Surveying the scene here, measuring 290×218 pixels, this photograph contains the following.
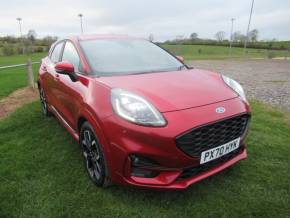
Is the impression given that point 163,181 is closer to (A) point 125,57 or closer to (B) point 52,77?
(A) point 125,57

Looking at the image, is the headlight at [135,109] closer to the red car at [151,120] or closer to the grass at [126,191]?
the red car at [151,120]

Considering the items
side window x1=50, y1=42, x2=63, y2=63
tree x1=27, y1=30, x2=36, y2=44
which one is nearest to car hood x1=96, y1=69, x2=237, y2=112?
side window x1=50, y1=42, x2=63, y2=63

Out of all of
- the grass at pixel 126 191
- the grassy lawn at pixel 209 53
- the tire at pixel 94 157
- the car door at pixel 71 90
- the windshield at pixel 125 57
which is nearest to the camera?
the grass at pixel 126 191

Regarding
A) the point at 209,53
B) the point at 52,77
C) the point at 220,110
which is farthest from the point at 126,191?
the point at 209,53

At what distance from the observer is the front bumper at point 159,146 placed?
83.7 inches

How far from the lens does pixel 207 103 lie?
7.80ft

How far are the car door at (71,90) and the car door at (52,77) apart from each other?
0.67 ft

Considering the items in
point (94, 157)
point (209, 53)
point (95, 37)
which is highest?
point (95, 37)

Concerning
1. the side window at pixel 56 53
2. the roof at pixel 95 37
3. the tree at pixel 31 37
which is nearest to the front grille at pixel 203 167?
the roof at pixel 95 37

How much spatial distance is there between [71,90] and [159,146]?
4.88ft

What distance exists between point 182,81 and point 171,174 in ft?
3.25

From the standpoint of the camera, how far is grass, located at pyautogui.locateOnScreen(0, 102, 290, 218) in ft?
7.93

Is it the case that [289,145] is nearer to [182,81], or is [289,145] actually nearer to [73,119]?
[182,81]

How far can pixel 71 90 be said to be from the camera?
3.13m
